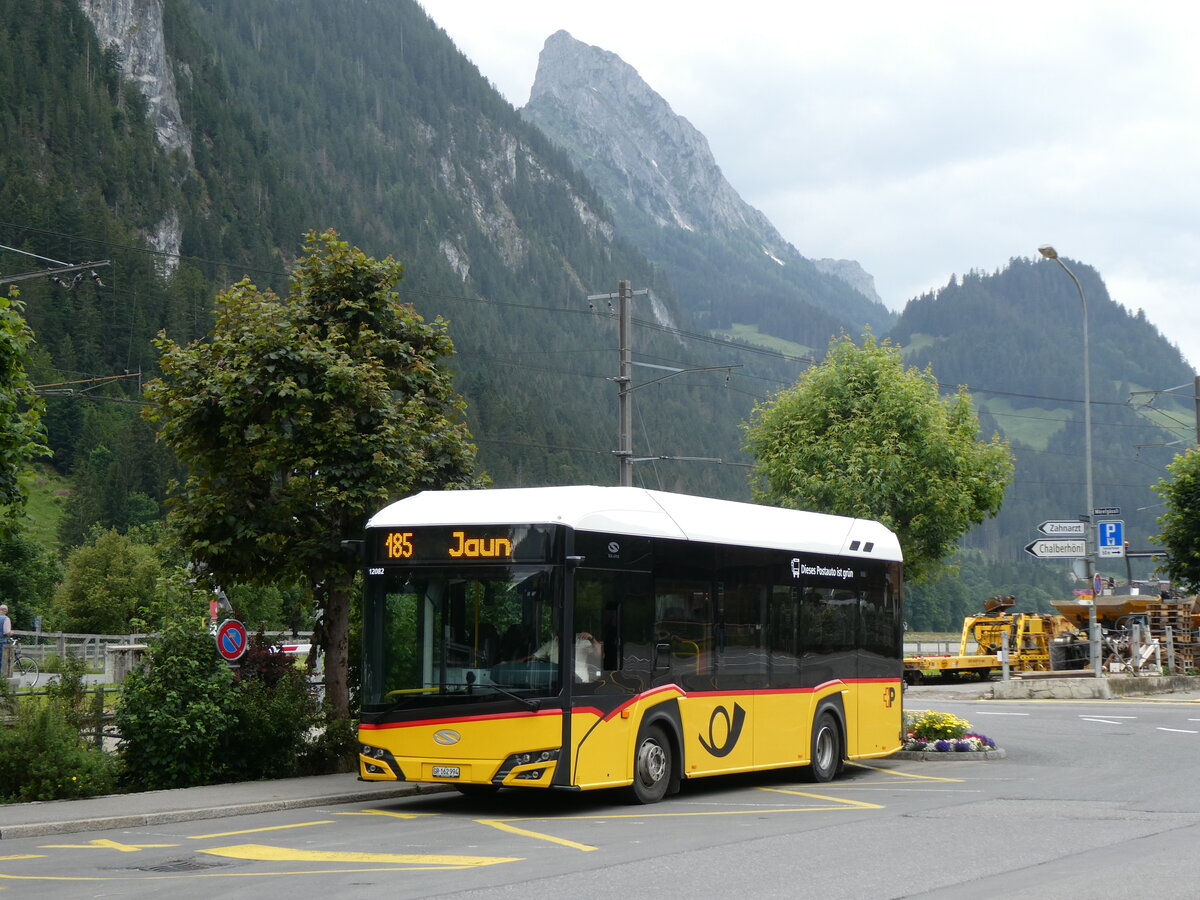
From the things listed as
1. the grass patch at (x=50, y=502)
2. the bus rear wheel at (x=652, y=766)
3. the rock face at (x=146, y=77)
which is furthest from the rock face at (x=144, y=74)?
the bus rear wheel at (x=652, y=766)

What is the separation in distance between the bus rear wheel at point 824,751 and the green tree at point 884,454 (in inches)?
709

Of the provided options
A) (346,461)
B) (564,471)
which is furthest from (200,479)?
(564,471)

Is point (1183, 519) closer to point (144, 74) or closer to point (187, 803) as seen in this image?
point (187, 803)

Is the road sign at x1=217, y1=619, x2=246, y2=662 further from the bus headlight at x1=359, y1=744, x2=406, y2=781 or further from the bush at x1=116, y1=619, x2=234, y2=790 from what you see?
the bus headlight at x1=359, y1=744, x2=406, y2=781

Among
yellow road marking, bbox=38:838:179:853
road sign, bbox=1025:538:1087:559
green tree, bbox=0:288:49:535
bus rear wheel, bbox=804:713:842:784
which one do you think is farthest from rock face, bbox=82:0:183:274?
yellow road marking, bbox=38:838:179:853

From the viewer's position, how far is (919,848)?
11422 millimetres

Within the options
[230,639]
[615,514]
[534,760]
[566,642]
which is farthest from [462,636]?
[230,639]

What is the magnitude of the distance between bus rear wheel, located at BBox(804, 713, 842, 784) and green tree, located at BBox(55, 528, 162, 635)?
47.7 meters

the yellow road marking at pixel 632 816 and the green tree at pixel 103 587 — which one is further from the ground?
the green tree at pixel 103 587

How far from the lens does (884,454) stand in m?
35.8

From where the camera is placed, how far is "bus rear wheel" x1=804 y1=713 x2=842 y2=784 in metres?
17.4

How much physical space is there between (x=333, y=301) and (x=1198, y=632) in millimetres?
31950

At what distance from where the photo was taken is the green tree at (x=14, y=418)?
13039 millimetres

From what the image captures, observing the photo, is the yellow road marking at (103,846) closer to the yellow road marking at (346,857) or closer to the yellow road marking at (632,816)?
the yellow road marking at (346,857)
